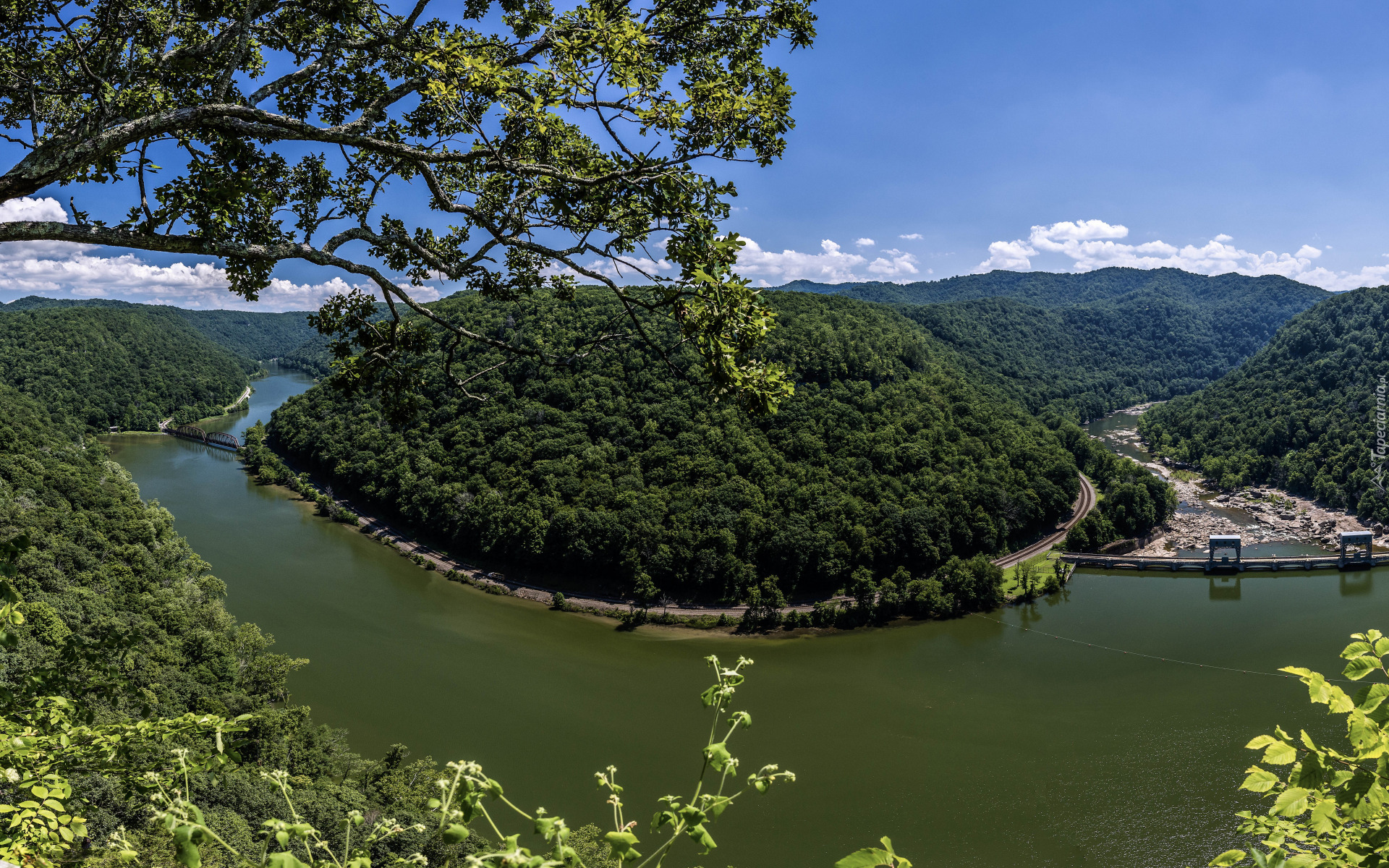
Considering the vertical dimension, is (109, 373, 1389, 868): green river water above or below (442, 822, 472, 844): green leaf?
below

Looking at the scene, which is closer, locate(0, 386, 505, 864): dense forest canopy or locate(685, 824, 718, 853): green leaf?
locate(685, 824, 718, 853): green leaf

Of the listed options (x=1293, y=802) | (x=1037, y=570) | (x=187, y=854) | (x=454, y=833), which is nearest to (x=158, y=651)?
(x=187, y=854)

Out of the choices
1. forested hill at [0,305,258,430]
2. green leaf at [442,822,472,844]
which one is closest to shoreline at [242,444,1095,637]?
green leaf at [442,822,472,844]

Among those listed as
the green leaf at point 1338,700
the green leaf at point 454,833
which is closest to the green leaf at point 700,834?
the green leaf at point 454,833

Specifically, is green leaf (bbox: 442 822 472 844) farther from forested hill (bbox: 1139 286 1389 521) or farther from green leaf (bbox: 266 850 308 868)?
forested hill (bbox: 1139 286 1389 521)

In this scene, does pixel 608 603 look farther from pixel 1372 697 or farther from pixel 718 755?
pixel 1372 697

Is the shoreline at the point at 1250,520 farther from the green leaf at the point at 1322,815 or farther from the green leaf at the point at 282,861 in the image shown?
the green leaf at the point at 282,861

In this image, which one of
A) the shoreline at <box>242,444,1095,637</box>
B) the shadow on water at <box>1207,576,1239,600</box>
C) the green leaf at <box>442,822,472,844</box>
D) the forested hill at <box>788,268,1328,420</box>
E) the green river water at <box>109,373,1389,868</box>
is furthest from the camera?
the forested hill at <box>788,268,1328,420</box>
